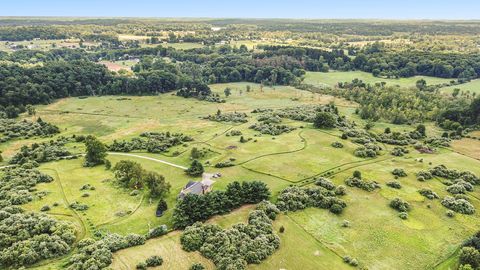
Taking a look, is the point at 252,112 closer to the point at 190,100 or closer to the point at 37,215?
the point at 190,100

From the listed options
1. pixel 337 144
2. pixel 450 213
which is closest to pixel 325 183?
pixel 450 213

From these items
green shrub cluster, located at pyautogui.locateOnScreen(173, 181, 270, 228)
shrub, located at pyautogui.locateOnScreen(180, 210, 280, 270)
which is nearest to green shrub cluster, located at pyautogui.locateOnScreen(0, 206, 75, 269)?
green shrub cluster, located at pyautogui.locateOnScreen(173, 181, 270, 228)

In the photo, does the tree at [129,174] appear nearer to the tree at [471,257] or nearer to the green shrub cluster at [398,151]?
the tree at [471,257]

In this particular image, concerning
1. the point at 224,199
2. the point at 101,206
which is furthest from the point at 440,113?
the point at 101,206

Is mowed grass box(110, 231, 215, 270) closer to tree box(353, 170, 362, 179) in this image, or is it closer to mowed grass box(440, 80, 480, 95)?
tree box(353, 170, 362, 179)

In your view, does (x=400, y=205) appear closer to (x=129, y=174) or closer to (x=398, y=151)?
(x=398, y=151)

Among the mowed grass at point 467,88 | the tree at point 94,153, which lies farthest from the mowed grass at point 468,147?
the tree at point 94,153
